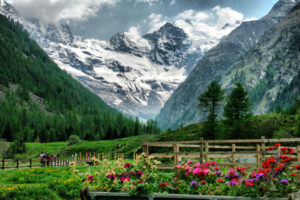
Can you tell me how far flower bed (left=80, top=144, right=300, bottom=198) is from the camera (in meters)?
9.90

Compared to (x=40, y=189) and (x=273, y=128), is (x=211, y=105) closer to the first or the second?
(x=273, y=128)

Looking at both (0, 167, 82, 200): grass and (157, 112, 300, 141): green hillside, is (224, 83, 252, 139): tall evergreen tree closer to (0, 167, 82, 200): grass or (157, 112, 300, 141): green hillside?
(157, 112, 300, 141): green hillside

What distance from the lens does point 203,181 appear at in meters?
11.0

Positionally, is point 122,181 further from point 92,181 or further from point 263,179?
point 263,179

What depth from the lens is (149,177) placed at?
38.1 ft

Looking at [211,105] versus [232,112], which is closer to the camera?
[232,112]

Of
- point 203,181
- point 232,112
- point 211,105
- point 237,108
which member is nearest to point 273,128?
point 237,108

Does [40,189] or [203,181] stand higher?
[203,181]

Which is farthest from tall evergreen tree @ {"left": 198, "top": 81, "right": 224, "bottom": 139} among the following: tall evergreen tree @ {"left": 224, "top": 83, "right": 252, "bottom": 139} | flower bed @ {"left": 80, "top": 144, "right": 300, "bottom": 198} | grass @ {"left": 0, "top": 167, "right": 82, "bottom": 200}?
flower bed @ {"left": 80, "top": 144, "right": 300, "bottom": 198}

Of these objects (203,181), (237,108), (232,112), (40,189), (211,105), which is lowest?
(40,189)

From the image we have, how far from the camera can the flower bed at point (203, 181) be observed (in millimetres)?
9898

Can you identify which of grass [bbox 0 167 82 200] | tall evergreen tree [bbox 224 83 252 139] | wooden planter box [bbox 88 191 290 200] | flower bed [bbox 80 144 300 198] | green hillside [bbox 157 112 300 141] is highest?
tall evergreen tree [bbox 224 83 252 139]

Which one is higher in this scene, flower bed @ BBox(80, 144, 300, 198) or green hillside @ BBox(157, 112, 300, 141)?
green hillside @ BBox(157, 112, 300, 141)

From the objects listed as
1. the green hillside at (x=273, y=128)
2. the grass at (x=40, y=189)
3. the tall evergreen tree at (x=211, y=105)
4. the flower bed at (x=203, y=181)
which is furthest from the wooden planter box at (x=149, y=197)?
the tall evergreen tree at (x=211, y=105)
